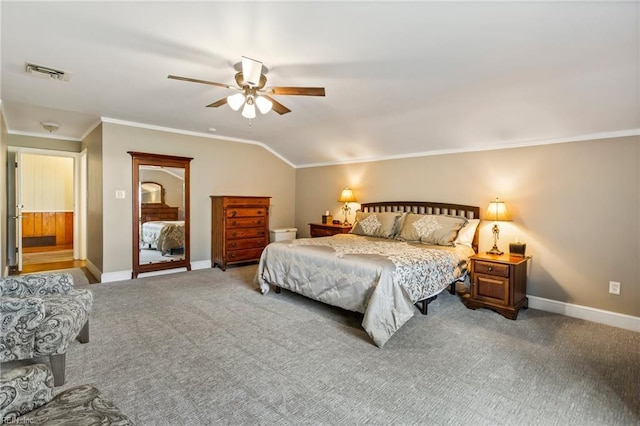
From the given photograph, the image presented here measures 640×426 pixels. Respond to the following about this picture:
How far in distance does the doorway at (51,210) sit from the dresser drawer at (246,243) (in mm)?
3156

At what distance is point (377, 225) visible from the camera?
4863mm

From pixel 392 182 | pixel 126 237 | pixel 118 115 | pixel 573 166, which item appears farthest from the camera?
pixel 392 182

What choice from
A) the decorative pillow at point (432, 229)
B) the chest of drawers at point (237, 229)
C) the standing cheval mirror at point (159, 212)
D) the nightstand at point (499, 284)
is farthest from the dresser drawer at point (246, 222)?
the nightstand at point (499, 284)

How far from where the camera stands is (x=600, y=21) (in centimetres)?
201

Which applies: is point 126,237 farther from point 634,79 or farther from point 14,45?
point 634,79

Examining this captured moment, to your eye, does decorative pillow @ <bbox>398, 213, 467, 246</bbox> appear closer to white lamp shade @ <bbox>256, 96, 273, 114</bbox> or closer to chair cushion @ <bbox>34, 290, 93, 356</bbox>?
white lamp shade @ <bbox>256, 96, 273, 114</bbox>

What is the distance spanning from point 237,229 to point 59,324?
3618 mm

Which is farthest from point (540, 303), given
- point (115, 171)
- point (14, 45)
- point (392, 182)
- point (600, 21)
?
point (115, 171)

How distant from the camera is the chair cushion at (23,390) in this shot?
3.93 ft

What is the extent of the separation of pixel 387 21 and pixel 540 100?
206 cm

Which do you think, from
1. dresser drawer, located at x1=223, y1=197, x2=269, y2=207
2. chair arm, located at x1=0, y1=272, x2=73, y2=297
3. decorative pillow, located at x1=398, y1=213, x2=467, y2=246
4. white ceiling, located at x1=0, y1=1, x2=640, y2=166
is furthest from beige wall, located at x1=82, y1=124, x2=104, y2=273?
decorative pillow, located at x1=398, y1=213, x2=467, y2=246

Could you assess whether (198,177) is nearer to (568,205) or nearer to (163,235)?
(163,235)

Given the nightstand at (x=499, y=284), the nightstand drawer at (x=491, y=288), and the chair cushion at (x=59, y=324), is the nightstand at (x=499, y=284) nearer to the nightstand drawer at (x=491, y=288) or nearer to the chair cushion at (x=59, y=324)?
the nightstand drawer at (x=491, y=288)

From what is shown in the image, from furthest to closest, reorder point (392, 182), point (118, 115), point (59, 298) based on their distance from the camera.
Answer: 1. point (392, 182)
2. point (118, 115)
3. point (59, 298)
